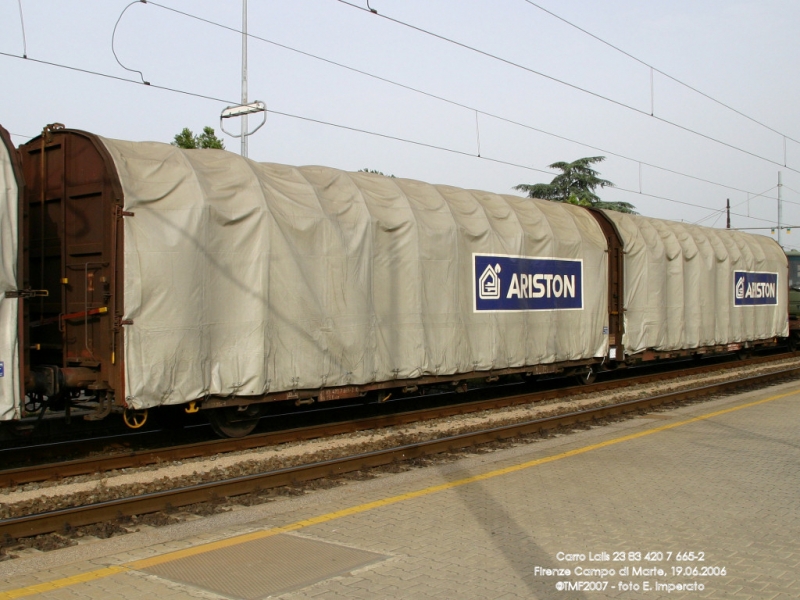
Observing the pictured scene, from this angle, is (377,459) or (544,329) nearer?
(377,459)

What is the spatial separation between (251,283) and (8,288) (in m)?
2.74

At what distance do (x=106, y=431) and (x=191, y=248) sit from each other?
3.70 metres

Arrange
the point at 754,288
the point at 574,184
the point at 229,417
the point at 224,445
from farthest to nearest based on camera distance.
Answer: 1. the point at 574,184
2. the point at 754,288
3. the point at 229,417
4. the point at 224,445

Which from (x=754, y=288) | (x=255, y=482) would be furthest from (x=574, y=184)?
(x=255, y=482)

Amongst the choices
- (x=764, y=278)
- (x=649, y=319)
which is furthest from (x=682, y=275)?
(x=764, y=278)

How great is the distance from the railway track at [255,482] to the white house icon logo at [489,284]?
8.01 feet

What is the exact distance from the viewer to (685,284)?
17.7m

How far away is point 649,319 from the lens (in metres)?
16.3

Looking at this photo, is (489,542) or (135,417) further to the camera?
(135,417)

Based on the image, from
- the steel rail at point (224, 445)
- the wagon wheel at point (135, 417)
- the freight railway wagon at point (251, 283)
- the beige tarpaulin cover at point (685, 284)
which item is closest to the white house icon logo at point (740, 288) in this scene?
the beige tarpaulin cover at point (685, 284)

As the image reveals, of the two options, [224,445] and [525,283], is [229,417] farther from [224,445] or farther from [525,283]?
[525,283]

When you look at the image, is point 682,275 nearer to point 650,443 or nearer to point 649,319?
point 649,319

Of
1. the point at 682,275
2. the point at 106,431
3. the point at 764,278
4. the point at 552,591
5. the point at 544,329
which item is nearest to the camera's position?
the point at 552,591

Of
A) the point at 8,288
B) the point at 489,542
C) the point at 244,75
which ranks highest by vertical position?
the point at 244,75
